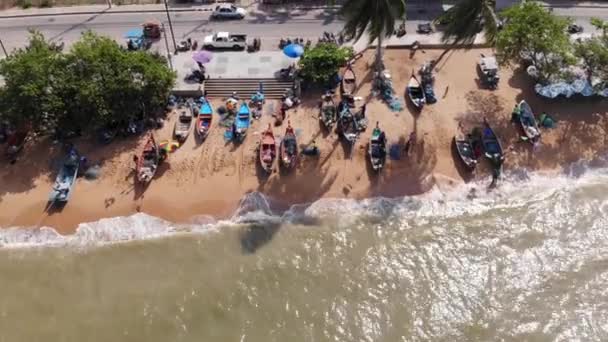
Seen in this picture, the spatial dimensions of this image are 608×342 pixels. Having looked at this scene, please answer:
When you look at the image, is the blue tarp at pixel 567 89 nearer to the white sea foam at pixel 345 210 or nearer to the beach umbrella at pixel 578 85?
the beach umbrella at pixel 578 85

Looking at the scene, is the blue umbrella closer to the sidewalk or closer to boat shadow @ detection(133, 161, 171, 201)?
boat shadow @ detection(133, 161, 171, 201)

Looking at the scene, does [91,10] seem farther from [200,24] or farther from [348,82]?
[348,82]

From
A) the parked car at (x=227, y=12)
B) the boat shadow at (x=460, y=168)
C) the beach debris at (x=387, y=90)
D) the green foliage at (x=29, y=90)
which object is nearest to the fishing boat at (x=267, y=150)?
the beach debris at (x=387, y=90)

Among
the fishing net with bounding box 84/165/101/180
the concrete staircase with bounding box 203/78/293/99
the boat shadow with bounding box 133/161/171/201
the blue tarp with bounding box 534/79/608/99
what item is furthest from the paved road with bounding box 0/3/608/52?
the fishing net with bounding box 84/165/101/180

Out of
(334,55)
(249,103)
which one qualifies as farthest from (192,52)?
(334,55)

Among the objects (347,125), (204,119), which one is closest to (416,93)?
(347,125)
